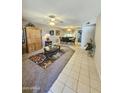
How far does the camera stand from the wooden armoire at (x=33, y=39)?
20.5 feet

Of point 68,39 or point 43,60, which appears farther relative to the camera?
point 68,39

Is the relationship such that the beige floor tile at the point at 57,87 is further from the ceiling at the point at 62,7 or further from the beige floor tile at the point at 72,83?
the ceiling at the point at 62,7

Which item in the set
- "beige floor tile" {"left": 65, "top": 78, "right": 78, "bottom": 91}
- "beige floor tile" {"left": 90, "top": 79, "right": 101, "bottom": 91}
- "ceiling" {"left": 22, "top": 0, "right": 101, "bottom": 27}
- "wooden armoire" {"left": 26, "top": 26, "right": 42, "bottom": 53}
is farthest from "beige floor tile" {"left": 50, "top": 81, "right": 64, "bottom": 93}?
"wooden armoire" {"left": 26, "top": 26, "right": 42, "bottom": 53}

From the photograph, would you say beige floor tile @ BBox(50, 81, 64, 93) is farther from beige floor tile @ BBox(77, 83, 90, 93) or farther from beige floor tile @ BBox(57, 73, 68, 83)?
beige floor tile @ BBox(77, 83, 90, 93)

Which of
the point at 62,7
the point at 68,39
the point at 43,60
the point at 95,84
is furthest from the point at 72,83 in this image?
the point at 68,39

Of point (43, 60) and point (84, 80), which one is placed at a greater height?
point (43, 60)

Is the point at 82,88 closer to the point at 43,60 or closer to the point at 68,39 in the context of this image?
the point at 43,60

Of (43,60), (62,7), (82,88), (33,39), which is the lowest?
(82,88)

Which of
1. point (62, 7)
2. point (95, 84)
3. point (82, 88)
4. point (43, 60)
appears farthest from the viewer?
point (43, 60)

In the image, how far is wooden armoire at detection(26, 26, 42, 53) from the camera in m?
6.26

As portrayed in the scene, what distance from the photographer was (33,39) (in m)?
6.75

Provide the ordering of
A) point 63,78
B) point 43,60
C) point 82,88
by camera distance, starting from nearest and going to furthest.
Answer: point 82,88 → point 63,78 → point 43,60

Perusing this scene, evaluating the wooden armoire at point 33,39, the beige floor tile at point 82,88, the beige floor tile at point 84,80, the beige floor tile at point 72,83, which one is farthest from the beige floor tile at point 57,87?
the wooden armoire at point 33,39
